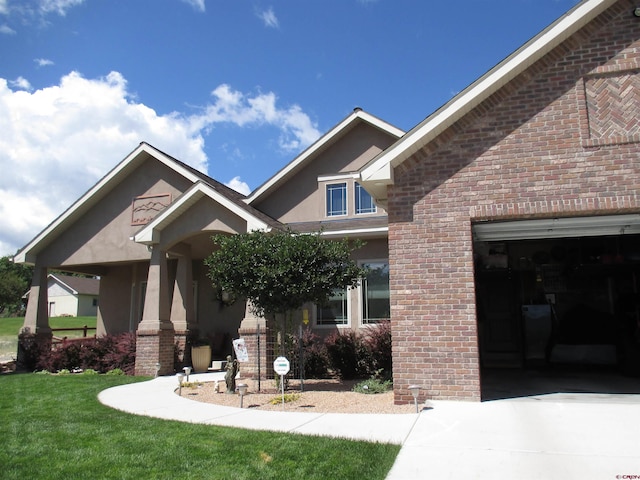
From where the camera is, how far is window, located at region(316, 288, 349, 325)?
1373 centimetres

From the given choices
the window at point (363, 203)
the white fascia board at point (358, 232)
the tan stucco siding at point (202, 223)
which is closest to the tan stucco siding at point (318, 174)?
the window at point (363, 203)

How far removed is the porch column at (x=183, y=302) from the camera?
585 inches

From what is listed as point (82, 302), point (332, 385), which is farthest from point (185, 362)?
point (82, 302)

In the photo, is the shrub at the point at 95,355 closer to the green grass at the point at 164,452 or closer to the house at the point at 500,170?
the green grass at the point at 164,452

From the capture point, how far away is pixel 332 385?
11219mm

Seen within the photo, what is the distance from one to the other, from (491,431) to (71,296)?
64.3 m

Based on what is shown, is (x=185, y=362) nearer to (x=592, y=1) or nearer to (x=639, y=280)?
(x=639, y=280)

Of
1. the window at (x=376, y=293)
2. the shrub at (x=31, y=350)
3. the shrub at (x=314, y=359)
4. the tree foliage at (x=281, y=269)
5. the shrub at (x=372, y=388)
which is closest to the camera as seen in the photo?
the tree foliage at (x=281, y=269)

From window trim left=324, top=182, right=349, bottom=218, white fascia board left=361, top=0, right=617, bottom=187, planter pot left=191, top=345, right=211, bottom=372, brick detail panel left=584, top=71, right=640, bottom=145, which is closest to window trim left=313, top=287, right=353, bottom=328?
window trim left=324, top=182, right=349, bottom=218

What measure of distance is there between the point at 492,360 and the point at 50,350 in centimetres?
1300

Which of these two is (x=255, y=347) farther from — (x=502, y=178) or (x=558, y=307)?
(x=558, y=307)

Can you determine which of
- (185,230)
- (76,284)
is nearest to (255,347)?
(185,230)

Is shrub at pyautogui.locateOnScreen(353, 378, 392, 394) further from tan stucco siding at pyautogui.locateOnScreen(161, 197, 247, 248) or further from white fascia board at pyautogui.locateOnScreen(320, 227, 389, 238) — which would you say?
tan stucco siding at pyautogui.locateOnScreen(161, 197, 247, 248)

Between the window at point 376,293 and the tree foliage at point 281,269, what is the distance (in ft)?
11.4
